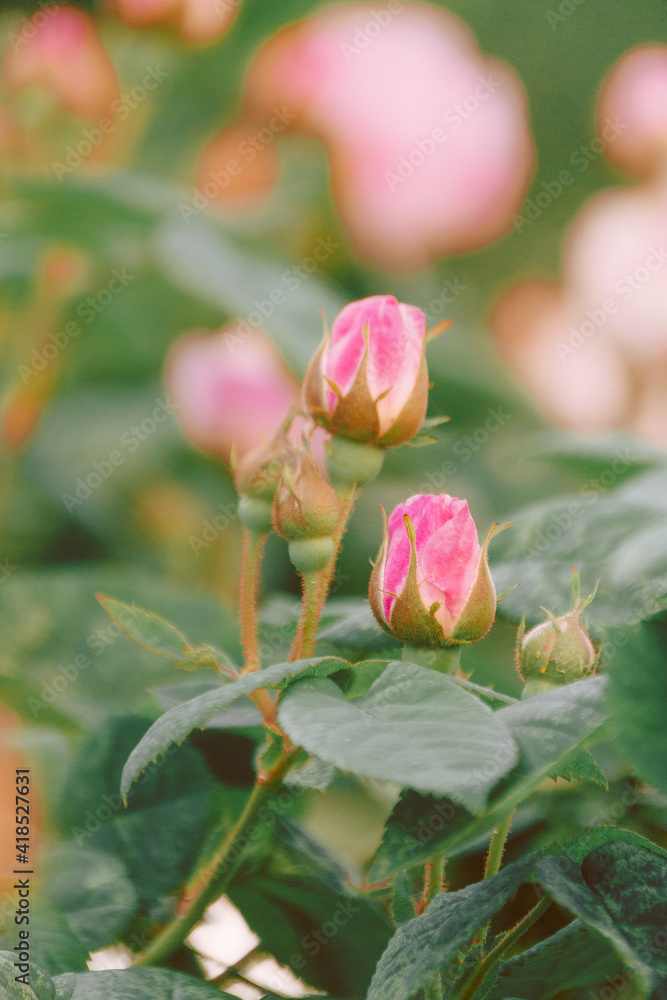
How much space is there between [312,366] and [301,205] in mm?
828

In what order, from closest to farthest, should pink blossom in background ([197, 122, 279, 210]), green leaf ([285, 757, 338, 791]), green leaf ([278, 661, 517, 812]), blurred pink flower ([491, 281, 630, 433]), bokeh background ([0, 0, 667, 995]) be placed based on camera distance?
green leaf ([278, 661, 517, 812]), green leaf ([285, 757, 338, 791]), bokeh background ([0, 0, 667, 995]), blurred pink flower ([491, 281, 630, 433]), pink blossom in background ([197, 122, 279, 210])

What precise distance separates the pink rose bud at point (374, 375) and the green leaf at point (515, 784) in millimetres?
139

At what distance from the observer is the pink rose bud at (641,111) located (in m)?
1.03

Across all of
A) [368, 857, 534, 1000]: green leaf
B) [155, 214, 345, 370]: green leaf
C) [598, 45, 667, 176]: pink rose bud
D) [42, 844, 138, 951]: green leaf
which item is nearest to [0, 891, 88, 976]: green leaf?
[42, 844, 138, 951]: green leaf

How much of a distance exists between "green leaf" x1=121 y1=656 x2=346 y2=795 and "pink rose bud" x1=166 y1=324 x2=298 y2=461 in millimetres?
608

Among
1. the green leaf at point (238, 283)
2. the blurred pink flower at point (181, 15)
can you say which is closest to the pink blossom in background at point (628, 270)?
the green leaf at point (238, 283)

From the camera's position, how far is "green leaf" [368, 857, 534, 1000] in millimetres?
248

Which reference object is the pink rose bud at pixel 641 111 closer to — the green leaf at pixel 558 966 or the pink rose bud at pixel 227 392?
the pink rose bud at pixel 227 392

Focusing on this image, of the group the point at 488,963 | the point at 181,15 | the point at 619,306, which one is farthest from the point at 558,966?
the point at 181,15

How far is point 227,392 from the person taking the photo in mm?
906

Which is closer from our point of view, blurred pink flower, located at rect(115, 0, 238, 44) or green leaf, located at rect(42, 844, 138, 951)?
green leaf, located at rect(42, 844, 138, 951)

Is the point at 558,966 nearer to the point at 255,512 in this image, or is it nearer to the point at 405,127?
the point at 255,512

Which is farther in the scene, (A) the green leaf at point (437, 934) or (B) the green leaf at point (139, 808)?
(B) the green leaf at point (139, 808)

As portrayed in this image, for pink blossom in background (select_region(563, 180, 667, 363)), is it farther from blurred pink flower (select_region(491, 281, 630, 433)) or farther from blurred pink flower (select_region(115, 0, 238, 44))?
blurred pink flower (select_region(115, 0, 238, 44))
